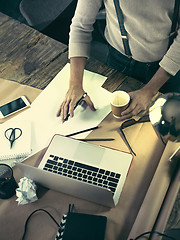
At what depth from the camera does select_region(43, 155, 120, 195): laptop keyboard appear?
99 cm

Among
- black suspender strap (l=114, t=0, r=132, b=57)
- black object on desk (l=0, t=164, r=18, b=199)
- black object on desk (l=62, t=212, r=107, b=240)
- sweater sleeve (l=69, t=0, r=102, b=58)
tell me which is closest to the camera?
black object on desk (l=62, t=212, r=107, b=240)

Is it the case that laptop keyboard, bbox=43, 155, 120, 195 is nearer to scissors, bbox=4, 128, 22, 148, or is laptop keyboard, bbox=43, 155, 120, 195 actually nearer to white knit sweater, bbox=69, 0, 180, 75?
scissors, bbox=4, 128, 22, 148

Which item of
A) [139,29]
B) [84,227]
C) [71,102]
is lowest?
[84,227]

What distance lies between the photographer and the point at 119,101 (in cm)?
113

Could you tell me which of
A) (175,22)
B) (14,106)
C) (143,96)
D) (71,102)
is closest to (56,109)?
(71,102)

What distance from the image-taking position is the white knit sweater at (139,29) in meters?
1.04

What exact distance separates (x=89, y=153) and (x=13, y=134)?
362 mm

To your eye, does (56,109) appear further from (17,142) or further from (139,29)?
(139,29)

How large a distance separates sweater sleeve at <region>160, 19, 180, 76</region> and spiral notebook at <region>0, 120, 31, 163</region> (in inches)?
26.2

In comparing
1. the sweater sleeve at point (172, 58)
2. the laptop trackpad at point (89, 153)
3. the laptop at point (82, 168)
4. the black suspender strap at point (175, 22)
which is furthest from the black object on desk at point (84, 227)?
the black suspender strap at point (175, 22)

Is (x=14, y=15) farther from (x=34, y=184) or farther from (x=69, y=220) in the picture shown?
(x=69, y=220)

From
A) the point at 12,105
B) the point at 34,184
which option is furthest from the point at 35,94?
the point at 34,184

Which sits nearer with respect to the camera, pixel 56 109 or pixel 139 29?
pixel 139 29

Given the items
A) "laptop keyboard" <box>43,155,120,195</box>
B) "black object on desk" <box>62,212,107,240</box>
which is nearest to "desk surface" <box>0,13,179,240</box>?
"laptop keyboard" <box>43,155,120,195</box>
